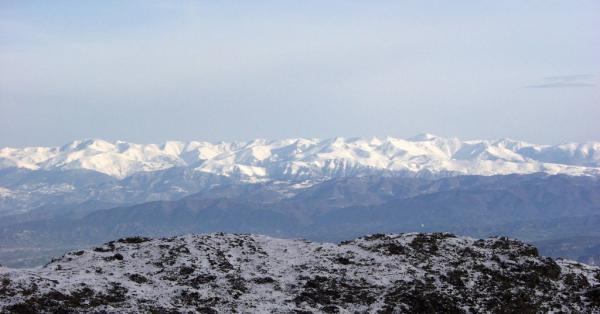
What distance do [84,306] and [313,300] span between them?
1729 centimetres

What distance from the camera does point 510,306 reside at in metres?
55.0

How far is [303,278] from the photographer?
194ft

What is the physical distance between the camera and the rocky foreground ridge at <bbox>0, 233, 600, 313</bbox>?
165 feet

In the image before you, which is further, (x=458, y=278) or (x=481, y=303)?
(x=458, y=278)

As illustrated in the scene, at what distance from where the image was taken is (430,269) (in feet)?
201

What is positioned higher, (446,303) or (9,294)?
(9,294)

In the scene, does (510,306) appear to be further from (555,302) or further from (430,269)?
(430,269)

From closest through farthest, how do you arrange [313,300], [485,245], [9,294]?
[9,294] < [313,300] < [485,245]

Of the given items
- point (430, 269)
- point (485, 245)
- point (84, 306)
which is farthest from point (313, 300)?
point (485, 245)

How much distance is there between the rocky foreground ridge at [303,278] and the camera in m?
50.2

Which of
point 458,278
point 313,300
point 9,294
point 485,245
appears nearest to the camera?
point 9,294

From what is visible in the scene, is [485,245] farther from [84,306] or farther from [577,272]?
[84,306]

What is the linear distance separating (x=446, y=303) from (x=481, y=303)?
298 centimetres

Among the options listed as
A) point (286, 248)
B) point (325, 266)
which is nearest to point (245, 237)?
point (286, 248)
